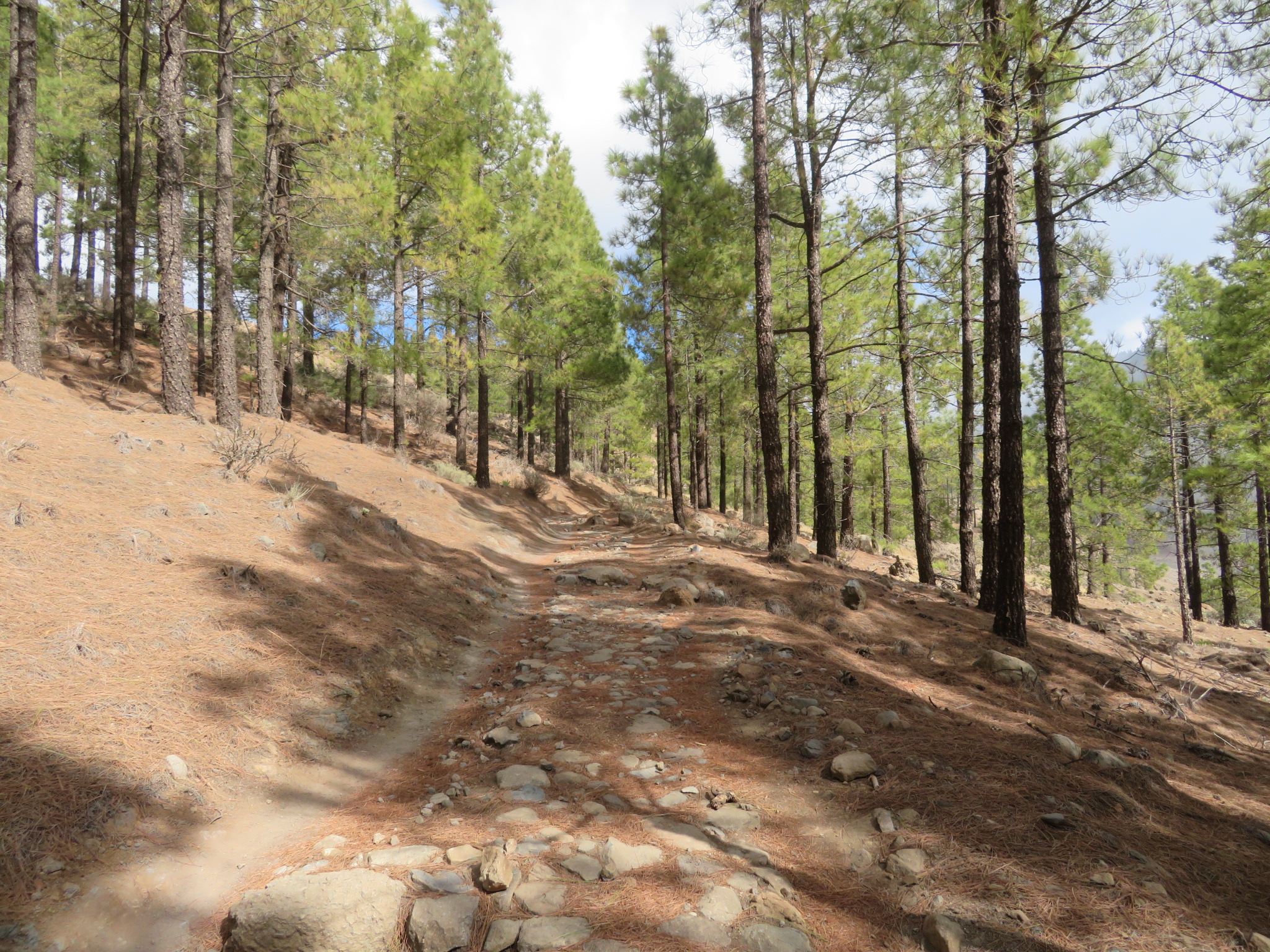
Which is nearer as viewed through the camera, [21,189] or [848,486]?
[21,189]

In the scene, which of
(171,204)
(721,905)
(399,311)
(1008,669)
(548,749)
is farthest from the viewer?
(399,311)

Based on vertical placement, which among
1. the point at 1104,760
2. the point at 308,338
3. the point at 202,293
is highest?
the point at 202,293

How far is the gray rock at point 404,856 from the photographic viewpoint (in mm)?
2820

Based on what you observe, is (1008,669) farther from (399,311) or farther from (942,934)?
(399,311)

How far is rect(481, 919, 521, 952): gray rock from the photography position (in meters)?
2.32

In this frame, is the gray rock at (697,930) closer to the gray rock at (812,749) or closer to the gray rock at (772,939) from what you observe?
the gray rock at (772,939)

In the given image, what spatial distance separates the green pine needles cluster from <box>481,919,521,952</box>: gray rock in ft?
23.0

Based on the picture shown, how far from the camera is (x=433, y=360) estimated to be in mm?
16141

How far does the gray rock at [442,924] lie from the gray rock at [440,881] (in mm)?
92

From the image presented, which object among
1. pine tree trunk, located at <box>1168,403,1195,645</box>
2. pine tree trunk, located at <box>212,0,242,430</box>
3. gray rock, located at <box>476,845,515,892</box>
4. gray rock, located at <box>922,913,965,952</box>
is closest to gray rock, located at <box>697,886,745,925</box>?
gray rock, located at <box>922,913,965,952</box>

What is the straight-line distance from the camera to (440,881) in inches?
104

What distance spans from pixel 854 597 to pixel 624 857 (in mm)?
5645

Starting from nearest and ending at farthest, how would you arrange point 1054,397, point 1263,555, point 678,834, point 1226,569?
point 678,834 < point 1054,397 < point 1263,555 < point 1226,569

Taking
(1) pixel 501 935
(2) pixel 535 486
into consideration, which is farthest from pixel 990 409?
(2) pixel 535 486
